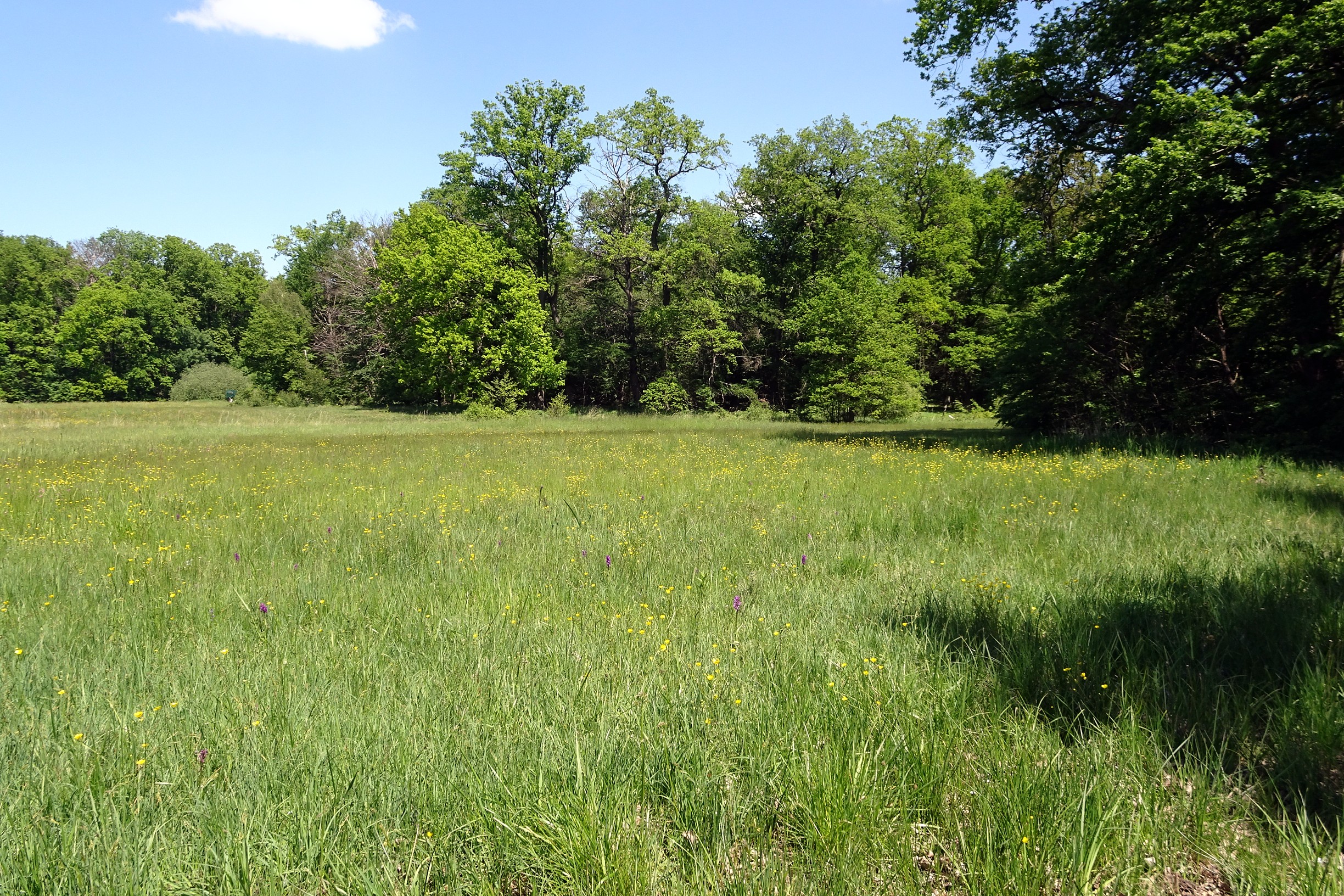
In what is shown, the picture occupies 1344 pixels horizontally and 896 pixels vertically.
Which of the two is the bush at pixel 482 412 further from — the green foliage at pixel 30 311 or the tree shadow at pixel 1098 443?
the green foliage at pixel 30 311

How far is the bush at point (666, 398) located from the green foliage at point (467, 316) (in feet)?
21.9

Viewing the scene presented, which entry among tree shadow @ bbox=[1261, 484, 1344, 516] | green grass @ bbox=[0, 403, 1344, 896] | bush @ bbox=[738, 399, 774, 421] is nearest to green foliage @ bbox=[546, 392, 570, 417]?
bush @ bbox=[738, 399, 774, 421]

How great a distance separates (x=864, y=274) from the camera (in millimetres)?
36344

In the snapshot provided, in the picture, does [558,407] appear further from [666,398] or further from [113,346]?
[113,346]

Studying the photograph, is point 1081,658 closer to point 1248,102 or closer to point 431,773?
point 431,773

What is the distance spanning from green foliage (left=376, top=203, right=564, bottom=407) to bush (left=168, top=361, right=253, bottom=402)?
26133mm

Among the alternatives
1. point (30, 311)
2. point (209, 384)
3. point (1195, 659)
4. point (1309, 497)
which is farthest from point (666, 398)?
point (30, 311)

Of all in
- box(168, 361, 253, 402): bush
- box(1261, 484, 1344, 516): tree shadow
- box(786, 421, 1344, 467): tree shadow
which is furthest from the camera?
box(168, 361, 253, 402): bush

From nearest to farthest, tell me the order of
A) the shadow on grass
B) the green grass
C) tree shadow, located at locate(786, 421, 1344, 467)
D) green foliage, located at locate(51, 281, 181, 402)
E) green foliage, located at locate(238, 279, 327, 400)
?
the green grass → the shadow on grass → tree shadow, located at locate(786, 421, 1344, 467) → green foliage, located at locate(238, 279, 327, 400) → green foliage, located at locate(51, 281, 181, 402)

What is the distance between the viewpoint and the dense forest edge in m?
12.4

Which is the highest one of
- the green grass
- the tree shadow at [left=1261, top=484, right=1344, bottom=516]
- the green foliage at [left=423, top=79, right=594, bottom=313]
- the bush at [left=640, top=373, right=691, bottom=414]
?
the green foliage at [left=423, top=79, right=594, bottom=313]

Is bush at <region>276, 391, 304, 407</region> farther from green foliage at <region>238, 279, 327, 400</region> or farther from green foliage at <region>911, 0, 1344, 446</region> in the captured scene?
green foliage at <region>911, 0, 1344, 446</region>

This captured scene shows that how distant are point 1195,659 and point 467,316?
42.7 meters

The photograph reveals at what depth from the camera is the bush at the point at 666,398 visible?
40.8 m
